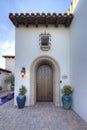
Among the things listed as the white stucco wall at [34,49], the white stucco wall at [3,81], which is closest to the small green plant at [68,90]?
the white stucco wall at [34,49]

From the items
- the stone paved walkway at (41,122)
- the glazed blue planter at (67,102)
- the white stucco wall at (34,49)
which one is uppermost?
the white stucco wall at (34,49)

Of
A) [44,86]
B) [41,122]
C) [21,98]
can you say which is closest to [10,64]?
[44,86]

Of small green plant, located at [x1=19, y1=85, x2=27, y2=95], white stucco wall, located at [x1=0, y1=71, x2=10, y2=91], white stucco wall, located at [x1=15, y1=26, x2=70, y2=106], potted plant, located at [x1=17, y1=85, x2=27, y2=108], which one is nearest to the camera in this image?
potted plant, located at [x1=17, y1=85, x2=27, y2=108]

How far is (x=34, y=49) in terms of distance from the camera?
7535mm

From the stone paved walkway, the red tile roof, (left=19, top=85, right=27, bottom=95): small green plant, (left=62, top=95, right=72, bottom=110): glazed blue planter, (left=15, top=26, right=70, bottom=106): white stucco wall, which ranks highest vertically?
the red tile roof

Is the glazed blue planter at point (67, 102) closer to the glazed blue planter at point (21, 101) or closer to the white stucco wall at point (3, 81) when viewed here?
the glazed blue planter at point (21, 101)

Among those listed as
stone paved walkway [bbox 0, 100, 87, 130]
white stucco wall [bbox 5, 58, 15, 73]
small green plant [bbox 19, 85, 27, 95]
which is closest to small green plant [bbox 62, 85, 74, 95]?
stone paved walkway [bbox 0, 100, 87, 130]

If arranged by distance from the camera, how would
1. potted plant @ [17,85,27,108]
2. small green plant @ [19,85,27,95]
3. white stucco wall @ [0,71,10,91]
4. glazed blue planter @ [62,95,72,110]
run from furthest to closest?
white stucco wall @ [0,71,10,91], small green plant @ [19,85,27,95], potted plant @ [17,85,27,108], glazed blue planter @ [62,95,72,110]

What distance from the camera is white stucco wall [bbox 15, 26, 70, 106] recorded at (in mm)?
7445

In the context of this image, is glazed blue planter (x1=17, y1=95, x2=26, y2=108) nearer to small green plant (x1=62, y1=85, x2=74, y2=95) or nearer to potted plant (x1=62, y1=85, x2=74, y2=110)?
potted plant (x1=62, y1=85, x2=74, y2=110)

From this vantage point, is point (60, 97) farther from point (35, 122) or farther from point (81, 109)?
point (35, 122)

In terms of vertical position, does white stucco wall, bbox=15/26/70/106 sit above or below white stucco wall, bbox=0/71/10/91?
above

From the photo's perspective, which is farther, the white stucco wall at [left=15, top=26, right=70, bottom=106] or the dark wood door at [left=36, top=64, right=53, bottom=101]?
the dark wood door at [left=36, top=64, right=53, bottom=101]

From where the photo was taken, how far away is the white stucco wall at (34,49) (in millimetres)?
7445
